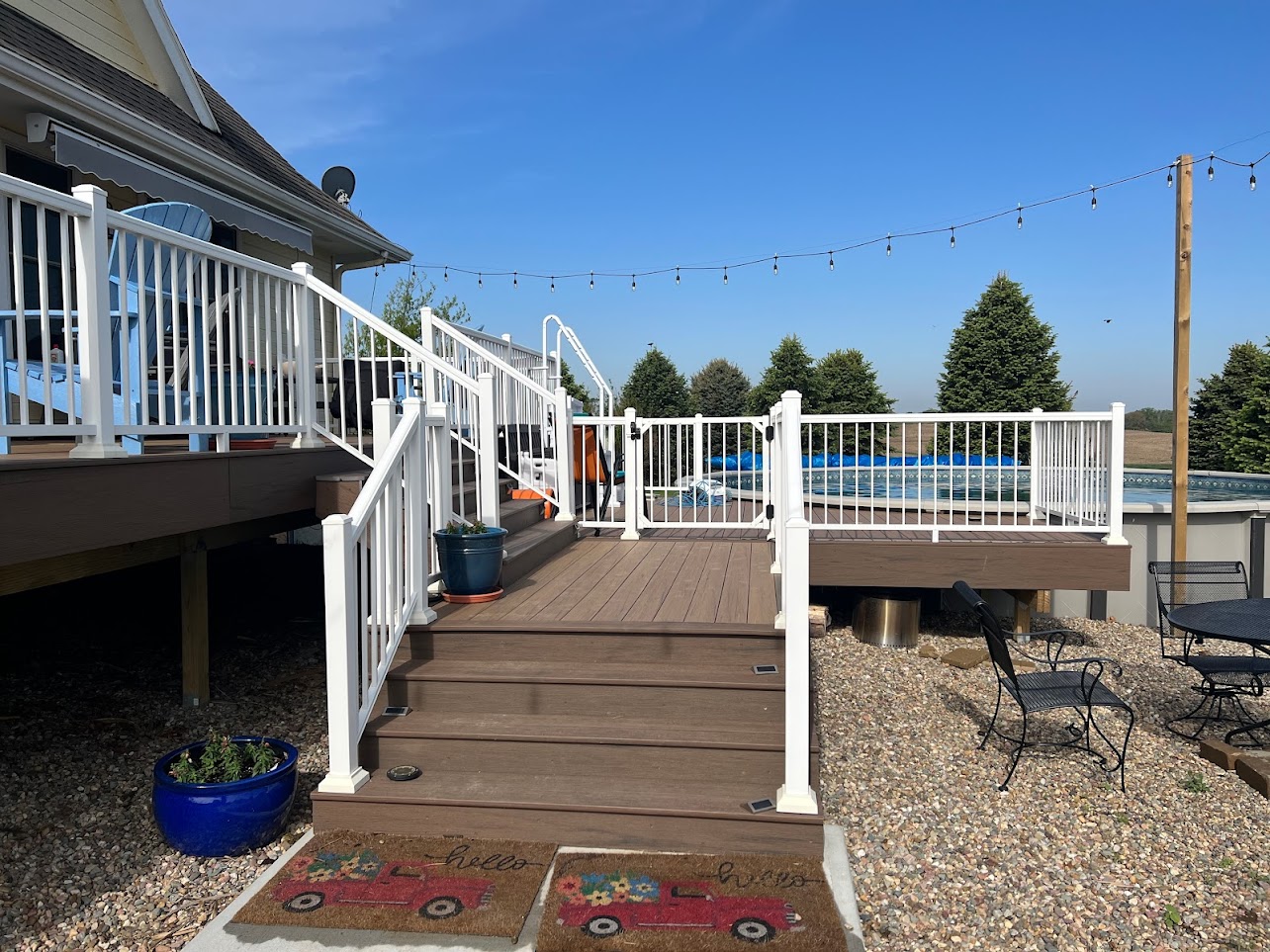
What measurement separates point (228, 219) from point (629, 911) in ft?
19.7

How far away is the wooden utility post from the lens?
7.79 metres

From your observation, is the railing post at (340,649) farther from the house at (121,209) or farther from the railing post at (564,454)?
the railing post at (564,454)

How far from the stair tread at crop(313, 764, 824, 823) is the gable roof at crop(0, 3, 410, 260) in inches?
182

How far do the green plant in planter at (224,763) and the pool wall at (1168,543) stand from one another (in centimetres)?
791

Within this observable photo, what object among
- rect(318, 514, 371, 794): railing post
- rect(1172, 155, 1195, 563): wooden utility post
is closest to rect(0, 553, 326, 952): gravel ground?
rect(318, 514, 371, 794): railing post

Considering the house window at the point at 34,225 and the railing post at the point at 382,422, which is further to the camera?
the house window at the point at 34,225

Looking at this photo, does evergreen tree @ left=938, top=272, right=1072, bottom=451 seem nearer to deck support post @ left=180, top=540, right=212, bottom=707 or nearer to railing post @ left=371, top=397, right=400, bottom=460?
railing post @ left=371, top=397, right=400, bottom=460

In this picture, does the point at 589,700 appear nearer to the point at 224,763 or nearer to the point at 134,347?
the point at 224,763

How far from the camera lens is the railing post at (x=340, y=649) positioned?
2979 mm

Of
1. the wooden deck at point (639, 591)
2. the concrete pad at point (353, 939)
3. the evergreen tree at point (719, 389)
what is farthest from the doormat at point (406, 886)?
the evergreen tree at point (719, 389)

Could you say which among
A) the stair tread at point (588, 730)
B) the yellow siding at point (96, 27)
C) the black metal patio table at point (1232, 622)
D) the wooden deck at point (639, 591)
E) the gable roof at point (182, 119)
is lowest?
the stair tread at point (588, 730)

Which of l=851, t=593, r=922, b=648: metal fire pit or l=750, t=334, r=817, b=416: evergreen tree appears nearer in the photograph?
l=851, t=593, r=922, b=648: metal fire pit

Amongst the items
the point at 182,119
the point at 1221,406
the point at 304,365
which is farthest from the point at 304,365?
the point at 1221,406

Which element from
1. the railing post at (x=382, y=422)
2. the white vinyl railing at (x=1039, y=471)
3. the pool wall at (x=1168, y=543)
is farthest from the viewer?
the pool wall at (x=1168, y=543)
